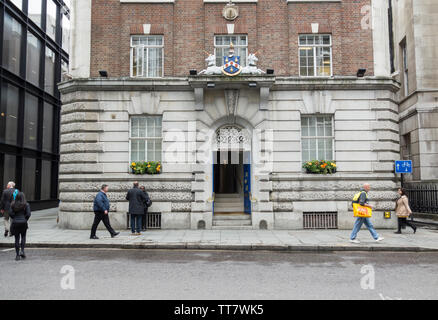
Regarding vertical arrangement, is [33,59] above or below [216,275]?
above

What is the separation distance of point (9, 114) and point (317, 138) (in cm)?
1919

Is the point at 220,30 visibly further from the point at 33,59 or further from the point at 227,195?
the point at 33,59

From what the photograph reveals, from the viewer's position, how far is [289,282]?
283 inches

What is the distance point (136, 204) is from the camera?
46.3 feet

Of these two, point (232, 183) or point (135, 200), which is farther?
point (232, 183)

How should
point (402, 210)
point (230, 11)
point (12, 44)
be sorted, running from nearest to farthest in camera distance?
point (402, 210) < point (230, 11) < point (12, 44)

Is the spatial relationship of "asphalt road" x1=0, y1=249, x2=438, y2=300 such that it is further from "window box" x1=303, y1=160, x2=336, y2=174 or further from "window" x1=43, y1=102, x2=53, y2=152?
"window" x1=43, y1=102, x2=53, y2=152

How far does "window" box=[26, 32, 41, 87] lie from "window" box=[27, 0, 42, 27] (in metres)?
1.29

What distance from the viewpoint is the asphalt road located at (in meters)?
6.33

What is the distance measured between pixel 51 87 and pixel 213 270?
26314mm

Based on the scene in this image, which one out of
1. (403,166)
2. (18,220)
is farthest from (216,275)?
(403,166)

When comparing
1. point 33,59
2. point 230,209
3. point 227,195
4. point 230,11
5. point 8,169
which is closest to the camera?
point 230,11

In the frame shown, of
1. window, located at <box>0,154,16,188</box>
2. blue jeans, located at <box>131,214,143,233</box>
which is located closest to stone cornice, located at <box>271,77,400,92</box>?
blue jeans, located at <box>131,214,143,233</box>

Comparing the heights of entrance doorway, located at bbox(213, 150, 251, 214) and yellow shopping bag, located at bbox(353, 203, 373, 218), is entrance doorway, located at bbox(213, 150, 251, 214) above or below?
above
